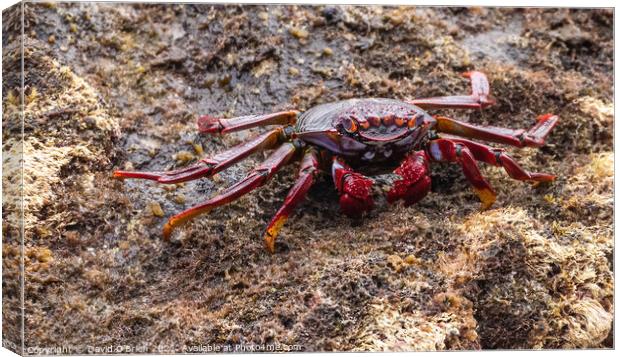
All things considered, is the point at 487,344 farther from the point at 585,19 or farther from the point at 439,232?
the point at 585,19

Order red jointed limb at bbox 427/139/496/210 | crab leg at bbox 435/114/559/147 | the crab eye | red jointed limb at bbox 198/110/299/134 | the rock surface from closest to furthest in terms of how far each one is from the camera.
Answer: the rock surface < the crab eye < red jointed limb at bbox 427/139/496/210 < red jointed limb at bbox 198/110/299/134 < crab leg at bbox 435/114/559/147

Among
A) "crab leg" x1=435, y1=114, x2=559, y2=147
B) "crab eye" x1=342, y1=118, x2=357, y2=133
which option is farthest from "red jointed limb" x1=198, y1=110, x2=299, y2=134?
"crab leg" x1=435, y1=114, x2=559, y2=147

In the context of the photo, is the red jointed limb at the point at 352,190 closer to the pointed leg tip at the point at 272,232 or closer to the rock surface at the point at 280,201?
the rock surface at the point at 280,201

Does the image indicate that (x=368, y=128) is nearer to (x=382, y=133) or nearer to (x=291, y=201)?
(x=382, y=133)

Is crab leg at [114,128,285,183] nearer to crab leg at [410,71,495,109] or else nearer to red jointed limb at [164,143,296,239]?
red jointed limb at [164,143,296,239]

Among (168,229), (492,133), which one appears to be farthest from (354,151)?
(168,229)
